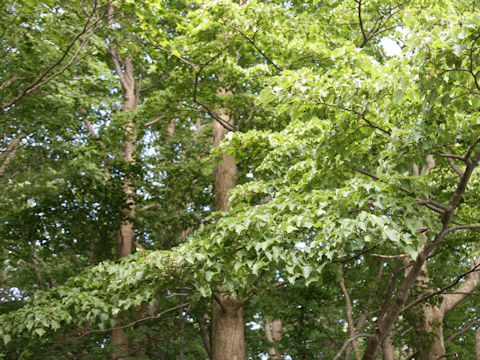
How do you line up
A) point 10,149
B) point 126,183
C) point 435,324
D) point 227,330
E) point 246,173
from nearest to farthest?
point 227,330 → point 435,324 → point 10,149 → point 246,173 → point 126,183

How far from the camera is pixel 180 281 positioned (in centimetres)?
439

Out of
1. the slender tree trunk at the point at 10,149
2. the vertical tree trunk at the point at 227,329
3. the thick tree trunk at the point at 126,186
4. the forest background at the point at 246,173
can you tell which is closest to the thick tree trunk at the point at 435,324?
the forest background at the point at 246,173

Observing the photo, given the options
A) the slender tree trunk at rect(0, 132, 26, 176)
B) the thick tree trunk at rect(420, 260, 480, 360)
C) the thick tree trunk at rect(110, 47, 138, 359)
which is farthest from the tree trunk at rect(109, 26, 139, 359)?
the thick tree trunk at rect(420, 260, 480, 360)

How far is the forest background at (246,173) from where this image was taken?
349 centimetres

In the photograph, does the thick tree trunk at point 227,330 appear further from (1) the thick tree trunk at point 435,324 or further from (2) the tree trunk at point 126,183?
(1) the thick tree trunk at point 435,324

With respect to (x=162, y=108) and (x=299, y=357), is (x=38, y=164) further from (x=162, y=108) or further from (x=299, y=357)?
(x=299, y=357)

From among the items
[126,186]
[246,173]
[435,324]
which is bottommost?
[435,324]

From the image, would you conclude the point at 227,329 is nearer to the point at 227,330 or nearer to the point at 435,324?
the point at 227,330

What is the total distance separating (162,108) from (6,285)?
Result: 749cm

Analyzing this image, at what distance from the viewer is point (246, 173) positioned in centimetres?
829

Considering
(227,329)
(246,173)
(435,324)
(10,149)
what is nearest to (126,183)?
(10,149)

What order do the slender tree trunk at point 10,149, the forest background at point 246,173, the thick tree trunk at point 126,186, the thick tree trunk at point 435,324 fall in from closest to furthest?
the forest background at point 246,173
the thick tree trunk at point 435,324
the slender tree trunk at point 10,149
the thick tree trunk at point 126,186

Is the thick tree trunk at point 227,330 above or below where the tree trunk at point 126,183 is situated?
below

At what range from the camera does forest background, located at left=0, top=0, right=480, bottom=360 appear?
3.49 meters
